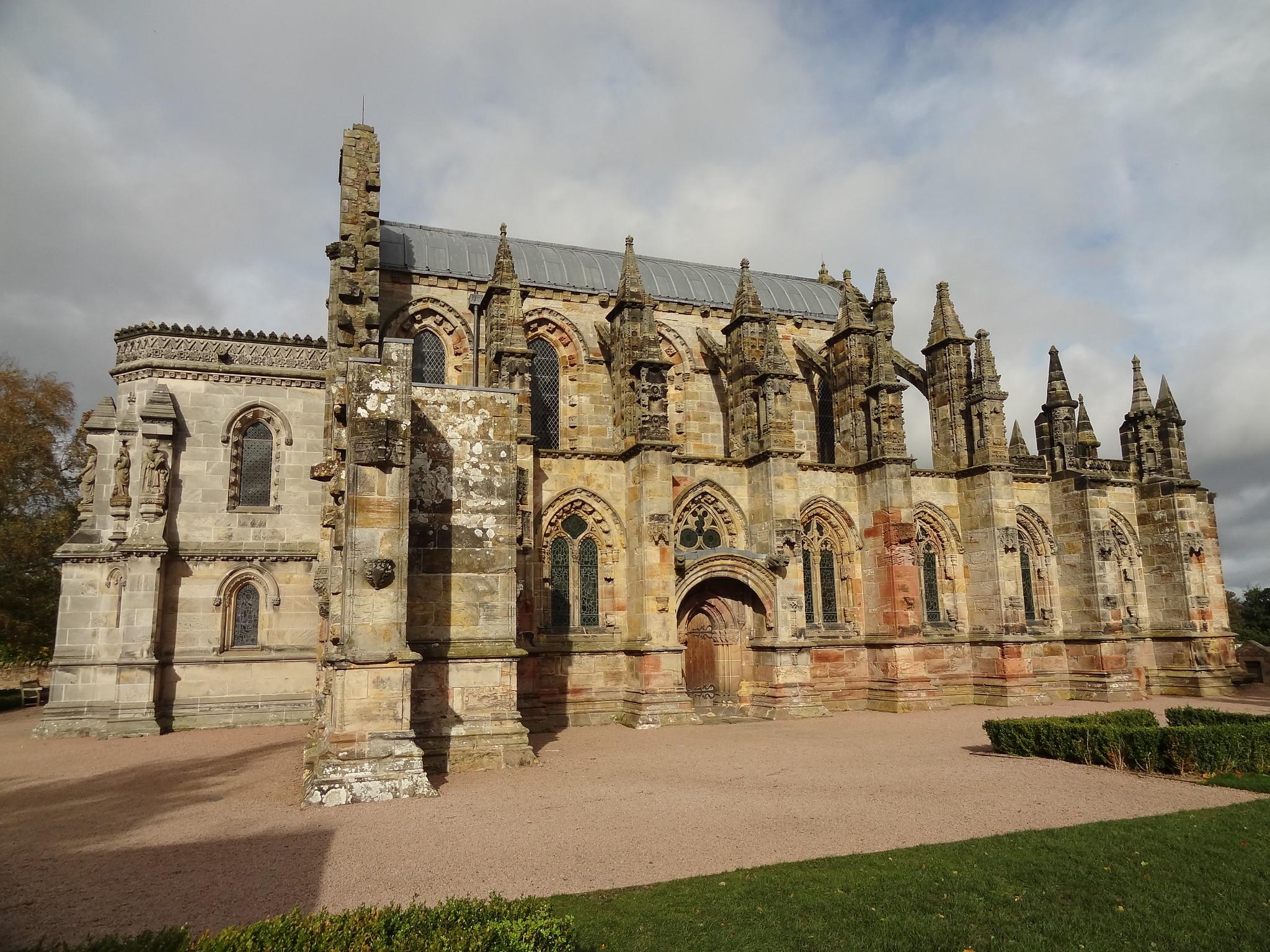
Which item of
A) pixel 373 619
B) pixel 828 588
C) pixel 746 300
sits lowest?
pixel 373 619

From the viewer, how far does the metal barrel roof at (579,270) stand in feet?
81.7

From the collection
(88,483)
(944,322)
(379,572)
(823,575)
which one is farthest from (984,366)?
(88,483)

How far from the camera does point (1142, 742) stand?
12.9 m

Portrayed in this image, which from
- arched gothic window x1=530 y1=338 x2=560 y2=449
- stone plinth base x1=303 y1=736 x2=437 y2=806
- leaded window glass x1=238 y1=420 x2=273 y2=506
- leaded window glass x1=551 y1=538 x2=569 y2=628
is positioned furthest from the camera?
arched gothic window x1=530 y1=338 x2=560 y2=449

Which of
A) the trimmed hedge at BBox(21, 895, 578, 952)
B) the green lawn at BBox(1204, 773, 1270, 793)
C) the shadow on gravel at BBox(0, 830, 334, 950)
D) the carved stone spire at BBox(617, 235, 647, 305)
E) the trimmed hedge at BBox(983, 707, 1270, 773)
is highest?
the carved stone spire at BBox(617, 235, 647, 305)

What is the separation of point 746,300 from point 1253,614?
49.2m

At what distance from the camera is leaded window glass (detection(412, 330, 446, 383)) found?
2334 cm

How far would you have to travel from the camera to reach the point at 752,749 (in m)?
15.8

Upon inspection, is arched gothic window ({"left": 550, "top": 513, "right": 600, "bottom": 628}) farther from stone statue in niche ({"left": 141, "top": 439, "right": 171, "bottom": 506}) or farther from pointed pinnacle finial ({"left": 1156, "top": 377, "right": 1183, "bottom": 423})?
pointed pinnacle finial ({"left": 1156, "top": 377, "right": 1183, "bottom": 423})

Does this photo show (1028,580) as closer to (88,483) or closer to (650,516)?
(650,516)

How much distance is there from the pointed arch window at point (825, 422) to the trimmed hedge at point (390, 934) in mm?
A: 23886

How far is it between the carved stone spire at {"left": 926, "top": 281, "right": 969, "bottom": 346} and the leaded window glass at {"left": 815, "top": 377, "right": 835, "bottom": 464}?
3632 millimetres

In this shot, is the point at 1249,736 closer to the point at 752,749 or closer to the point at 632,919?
the point at 752,749

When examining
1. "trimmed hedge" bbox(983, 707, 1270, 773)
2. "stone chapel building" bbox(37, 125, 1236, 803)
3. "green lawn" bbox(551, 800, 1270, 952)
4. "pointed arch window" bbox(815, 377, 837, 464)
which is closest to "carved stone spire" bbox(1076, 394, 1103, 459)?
"stone chapel building" bbox(37, 125, 1236, 803)
